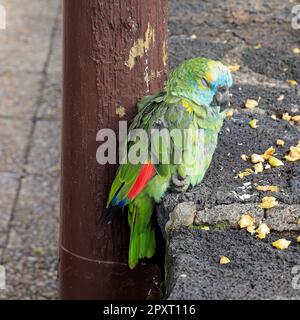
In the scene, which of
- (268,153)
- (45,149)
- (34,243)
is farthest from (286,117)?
(45,149)

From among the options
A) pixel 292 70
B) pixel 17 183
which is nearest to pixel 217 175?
pixel 292 70

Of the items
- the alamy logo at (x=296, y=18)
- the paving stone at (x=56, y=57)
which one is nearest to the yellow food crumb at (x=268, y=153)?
the alamy logo at (x=296, y=18)

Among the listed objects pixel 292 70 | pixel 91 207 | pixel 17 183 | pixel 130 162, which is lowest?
pixel 17 183

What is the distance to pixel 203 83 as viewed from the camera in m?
2.46

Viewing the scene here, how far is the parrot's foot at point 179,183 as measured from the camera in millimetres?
2477

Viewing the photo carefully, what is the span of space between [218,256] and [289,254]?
20cm

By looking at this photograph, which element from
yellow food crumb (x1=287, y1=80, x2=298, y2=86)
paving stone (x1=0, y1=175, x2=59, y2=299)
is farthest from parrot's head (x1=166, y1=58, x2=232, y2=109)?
paving stone (x1=0, y1=175, x2=59, y2=299)

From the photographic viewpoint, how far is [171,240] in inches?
92.6

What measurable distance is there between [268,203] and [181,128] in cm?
35

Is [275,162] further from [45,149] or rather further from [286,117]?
[45,149]

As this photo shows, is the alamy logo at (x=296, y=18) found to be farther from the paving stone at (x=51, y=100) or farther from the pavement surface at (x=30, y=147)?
the paving stone at (x=51, y=100)
